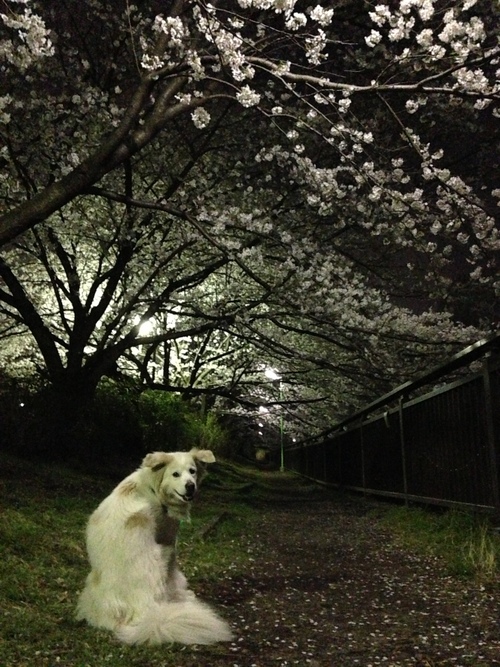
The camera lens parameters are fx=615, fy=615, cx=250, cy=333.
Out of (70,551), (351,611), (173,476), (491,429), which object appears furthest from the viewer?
(491,429)

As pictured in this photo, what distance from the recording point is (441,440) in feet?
25.6

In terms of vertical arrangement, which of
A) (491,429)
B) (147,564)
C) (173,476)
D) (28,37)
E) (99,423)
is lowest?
(147,564)

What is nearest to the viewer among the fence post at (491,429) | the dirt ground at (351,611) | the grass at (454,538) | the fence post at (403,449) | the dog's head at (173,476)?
the dirt ground at (351,611)

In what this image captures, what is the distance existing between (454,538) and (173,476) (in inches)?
155

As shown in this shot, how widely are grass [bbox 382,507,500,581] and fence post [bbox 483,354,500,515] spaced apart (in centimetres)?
38

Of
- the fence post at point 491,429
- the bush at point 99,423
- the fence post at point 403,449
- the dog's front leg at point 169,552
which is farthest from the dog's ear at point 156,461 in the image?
the bush at point 99,423

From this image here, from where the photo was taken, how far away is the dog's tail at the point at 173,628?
3484 mm

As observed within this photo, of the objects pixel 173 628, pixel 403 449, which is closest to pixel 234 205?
pixel 403 449

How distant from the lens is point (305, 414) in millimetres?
26531

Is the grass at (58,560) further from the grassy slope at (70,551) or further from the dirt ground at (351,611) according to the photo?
the dirt ground at (351,611)

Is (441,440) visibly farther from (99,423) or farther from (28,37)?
(99,423)

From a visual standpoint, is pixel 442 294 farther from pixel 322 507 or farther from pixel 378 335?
pixel 322 507

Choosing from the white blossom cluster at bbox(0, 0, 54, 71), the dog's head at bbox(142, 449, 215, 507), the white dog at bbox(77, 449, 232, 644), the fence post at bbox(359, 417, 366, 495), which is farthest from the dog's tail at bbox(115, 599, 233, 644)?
the fence post at bbox(359, 417, 366, 495)

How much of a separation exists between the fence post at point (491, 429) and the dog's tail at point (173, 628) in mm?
3414
